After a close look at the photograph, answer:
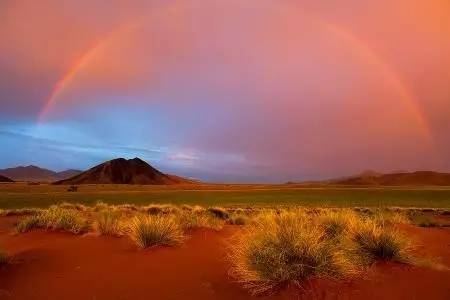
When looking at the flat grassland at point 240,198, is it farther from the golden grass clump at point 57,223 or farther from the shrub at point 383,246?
the shrub at point 383,246

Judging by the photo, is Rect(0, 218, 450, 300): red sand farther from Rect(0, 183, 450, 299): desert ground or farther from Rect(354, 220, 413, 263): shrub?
Rect(354, 220, 413, 263): shrub

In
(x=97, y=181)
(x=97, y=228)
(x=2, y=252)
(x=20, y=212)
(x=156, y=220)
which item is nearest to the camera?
(x=2, y=252)

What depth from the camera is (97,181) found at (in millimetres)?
185250

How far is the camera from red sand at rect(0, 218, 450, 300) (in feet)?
26.9

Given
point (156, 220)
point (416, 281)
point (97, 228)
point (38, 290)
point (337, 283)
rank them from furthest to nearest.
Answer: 1. point (97, 228)
2. point (156, 220)
3. point (38, 290)
4. point (416, 281)
5. point (337, 283)

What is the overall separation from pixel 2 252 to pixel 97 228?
14.4ft

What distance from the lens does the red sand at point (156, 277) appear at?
8211mm

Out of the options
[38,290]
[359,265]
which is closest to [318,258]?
[359,265]

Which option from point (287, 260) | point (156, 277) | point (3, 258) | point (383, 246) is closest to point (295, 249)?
point (287, 260)

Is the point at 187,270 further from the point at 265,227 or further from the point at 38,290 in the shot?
the point at 38,290

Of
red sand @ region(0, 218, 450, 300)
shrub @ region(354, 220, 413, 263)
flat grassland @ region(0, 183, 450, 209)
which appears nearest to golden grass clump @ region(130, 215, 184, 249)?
red sand @ region(0, 218, 450, 300)

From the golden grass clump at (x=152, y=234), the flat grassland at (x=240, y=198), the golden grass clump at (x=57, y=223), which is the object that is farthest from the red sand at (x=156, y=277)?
the flat grassland at (x=240, y=198)

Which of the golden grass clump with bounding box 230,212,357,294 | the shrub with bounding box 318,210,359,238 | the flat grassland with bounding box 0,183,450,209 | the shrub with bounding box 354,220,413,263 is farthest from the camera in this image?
the flat grassland with bounding box 0,183,450,209

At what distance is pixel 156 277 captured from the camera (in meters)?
9.96
